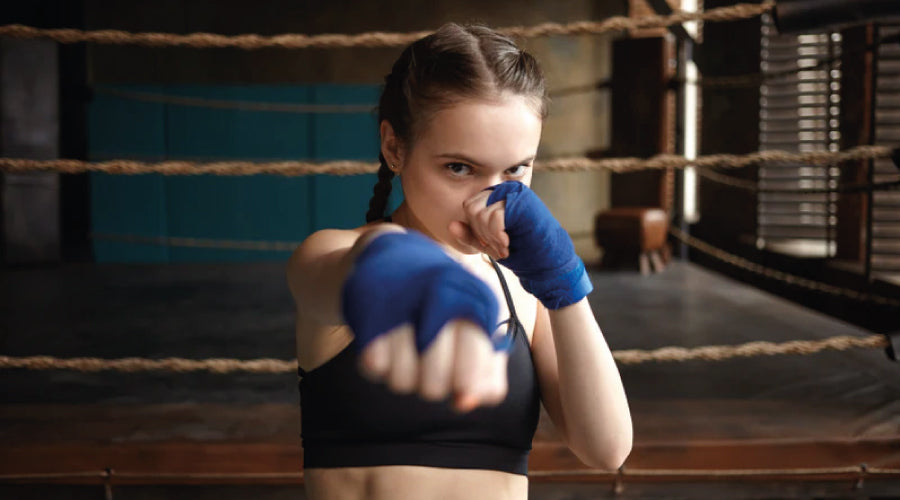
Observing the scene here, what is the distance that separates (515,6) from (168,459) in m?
4.16

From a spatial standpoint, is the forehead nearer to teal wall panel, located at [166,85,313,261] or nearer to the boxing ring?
the boxing ring

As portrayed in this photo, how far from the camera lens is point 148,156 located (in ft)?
15.2

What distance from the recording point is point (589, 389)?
60 cm

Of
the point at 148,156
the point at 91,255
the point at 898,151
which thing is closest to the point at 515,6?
the point at 148,156

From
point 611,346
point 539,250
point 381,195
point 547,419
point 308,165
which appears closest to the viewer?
point 539,250

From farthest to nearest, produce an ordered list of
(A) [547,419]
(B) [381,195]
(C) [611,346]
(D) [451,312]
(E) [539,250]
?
(C) [611,346] < (A) [547,419] < (B) [381,195] < (E) [539,250] < (D) [451,312]

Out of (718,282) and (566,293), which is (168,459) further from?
(718,282)

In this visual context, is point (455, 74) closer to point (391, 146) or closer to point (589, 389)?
point (391, 146)

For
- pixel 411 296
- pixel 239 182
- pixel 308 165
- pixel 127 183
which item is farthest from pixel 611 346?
pixel 127 183

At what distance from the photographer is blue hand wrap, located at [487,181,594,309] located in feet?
1.42

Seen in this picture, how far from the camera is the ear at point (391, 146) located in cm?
59

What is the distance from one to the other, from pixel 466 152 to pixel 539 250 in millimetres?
101

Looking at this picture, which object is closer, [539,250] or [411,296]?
[411,296]

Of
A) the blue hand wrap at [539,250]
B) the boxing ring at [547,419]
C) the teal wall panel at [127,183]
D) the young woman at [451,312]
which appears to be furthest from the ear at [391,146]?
the teal wall panel at [127,183]
